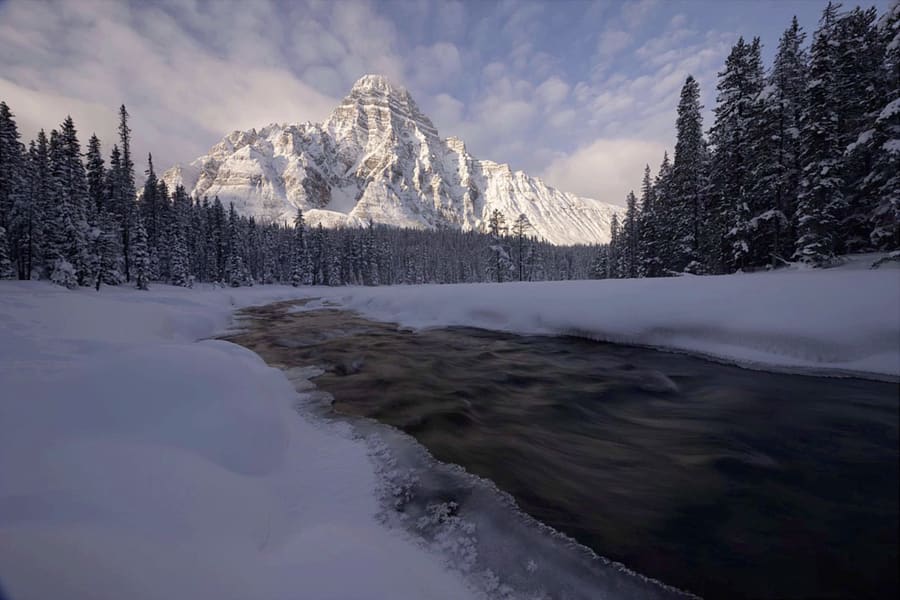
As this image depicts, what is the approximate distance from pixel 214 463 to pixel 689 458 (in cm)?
493

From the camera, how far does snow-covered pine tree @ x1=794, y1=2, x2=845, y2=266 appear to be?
16.9 m

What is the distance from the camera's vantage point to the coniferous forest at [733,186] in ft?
55.8

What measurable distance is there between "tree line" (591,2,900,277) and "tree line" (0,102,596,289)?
2732cm

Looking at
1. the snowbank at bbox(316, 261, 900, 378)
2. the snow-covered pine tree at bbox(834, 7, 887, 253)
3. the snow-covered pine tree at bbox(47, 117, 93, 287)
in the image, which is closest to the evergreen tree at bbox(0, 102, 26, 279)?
the snow-covered pine tree at bbox(47, 117, 93, 287)

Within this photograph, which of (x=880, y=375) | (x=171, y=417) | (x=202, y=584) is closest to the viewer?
(x=202, y=584)

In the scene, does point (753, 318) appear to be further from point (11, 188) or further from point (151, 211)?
point (151, 211)

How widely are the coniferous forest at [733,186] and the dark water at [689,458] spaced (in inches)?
529

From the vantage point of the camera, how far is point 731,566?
261 cm

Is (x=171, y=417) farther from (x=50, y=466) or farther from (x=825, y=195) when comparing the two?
(x=825, y=195)

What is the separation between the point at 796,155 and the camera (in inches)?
773

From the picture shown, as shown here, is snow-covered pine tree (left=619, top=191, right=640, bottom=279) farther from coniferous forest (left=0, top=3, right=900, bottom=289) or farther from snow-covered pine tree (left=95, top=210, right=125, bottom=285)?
snow-covered pine tree (left=95, top=210, right=125, bottom=285)

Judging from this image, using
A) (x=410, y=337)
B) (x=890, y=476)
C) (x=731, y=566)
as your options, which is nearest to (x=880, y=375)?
(x=890, y=476)

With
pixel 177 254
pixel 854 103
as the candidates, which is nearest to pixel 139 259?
pixel 177 254

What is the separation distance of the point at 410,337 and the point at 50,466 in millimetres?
9722
